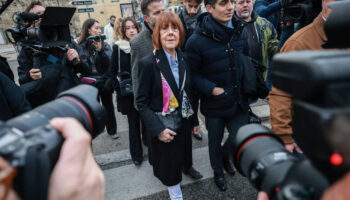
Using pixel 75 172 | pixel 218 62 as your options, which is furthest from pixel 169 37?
pixel 75 172

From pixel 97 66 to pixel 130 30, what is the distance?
0.74 meters

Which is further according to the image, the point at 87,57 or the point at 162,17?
the point at 87,57

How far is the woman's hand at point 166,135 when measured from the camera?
183cm

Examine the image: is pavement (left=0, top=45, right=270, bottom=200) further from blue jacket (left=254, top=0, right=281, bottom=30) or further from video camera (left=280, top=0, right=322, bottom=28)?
blue jacket (left=254, top=0, right=281, bottom=30)

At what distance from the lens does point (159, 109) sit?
190 centimetres

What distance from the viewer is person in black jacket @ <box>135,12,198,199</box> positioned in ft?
6.04

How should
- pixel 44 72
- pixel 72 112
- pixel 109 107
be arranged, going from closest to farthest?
pixel 72 112
pixel 44 72
pixel 109 107

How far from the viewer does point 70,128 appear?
57cm

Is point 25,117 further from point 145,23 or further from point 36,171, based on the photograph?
point 145,23

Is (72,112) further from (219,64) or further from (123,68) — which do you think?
(123,68)

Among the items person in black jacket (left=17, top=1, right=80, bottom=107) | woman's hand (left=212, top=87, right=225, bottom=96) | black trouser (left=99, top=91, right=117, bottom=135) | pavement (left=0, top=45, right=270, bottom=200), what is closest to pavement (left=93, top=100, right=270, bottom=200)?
pavement (left=0, top=45, right=270, bottom=200)

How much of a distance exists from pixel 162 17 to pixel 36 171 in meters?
1.76

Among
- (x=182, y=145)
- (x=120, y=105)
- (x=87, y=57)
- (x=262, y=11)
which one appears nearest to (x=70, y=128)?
(x=182, y=145)

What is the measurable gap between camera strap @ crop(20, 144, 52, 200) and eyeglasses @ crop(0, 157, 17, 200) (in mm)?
32
